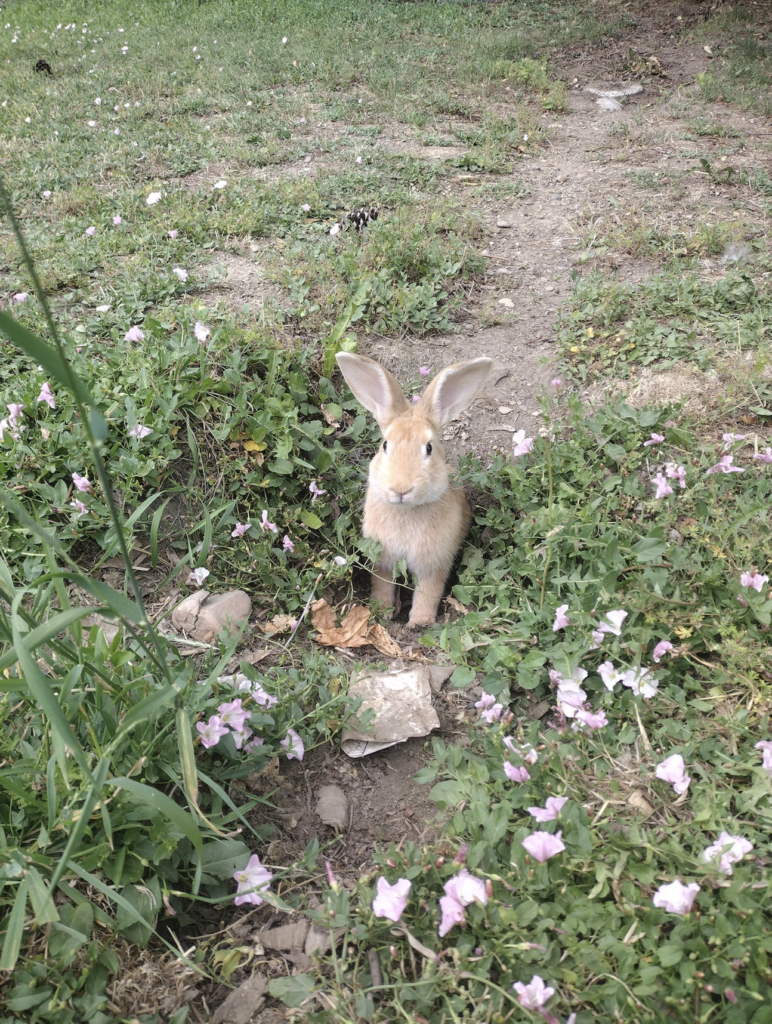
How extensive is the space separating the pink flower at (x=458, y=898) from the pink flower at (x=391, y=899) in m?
0.10

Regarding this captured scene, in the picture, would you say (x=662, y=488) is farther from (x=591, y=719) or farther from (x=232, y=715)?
(x=232, y=715)

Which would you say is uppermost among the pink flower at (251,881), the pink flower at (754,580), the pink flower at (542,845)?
the pink flower at (754,580)

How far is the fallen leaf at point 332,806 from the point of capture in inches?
102

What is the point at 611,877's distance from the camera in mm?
1999

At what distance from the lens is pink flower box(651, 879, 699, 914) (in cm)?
181

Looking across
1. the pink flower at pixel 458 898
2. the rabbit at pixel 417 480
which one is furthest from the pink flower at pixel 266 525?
the pink flower at pixel 458 898

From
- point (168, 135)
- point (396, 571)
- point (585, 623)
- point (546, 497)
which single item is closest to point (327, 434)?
point (396, 571)

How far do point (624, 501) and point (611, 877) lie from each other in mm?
1798

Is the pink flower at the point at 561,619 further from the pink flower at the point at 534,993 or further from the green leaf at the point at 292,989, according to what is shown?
the green leaf at the point at 292,989

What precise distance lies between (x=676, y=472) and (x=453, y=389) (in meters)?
1.14

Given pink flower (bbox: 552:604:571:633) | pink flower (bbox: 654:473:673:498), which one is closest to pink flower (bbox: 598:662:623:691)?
pink flower (bbox: 552:604:571:633)

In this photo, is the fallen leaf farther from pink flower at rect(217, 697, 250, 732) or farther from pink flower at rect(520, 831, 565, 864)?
pink flower at rect(520, 831, 565, 864)

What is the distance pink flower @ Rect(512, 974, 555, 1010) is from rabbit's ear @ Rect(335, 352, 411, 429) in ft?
8.27

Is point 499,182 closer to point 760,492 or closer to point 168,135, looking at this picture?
point 168,135
